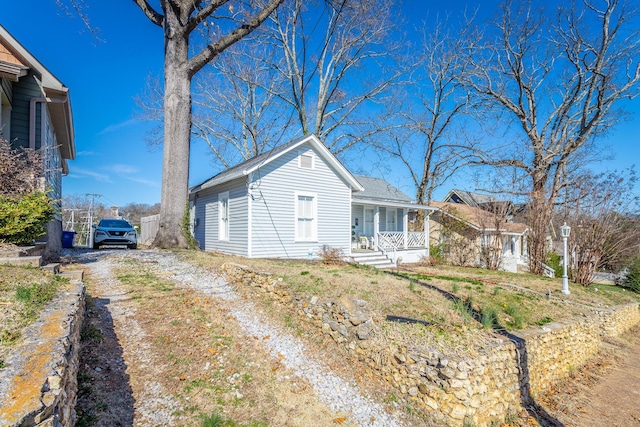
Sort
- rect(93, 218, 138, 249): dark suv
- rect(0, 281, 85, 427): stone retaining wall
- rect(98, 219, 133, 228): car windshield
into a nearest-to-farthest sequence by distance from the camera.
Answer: rect(0, 281, 85, 427): stone retaining wall < rect(93, 218, 138, 249): dark suv < rect(98, 219, 133, 228): car windshield

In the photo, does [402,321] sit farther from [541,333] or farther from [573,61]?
[573,61]

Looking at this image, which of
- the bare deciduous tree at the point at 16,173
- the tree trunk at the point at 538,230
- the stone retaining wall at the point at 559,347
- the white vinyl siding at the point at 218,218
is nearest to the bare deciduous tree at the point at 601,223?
the tree trunk at the point at 538,230

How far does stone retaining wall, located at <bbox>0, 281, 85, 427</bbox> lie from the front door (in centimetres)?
1635

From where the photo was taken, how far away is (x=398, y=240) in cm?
1777

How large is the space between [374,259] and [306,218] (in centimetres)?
411

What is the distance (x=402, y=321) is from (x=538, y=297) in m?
6.10

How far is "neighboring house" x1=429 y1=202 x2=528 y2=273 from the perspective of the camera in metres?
17.8

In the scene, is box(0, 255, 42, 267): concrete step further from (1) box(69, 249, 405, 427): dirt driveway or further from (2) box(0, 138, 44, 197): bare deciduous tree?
(2) box(0, 138, 44, 197): bare deciduous tree

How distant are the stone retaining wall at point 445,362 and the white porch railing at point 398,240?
9.98m

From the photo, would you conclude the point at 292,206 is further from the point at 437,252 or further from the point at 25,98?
the point at 437,252

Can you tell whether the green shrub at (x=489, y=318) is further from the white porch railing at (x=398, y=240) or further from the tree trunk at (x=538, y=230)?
the tree trunk at (x=538, y=230)

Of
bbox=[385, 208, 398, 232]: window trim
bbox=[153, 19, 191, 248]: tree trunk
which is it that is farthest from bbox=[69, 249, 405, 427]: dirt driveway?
bbox=[385, 208, 398, 232]: window trim

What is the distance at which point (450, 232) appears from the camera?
20859 millimetres

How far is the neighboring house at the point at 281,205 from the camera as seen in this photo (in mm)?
12102
